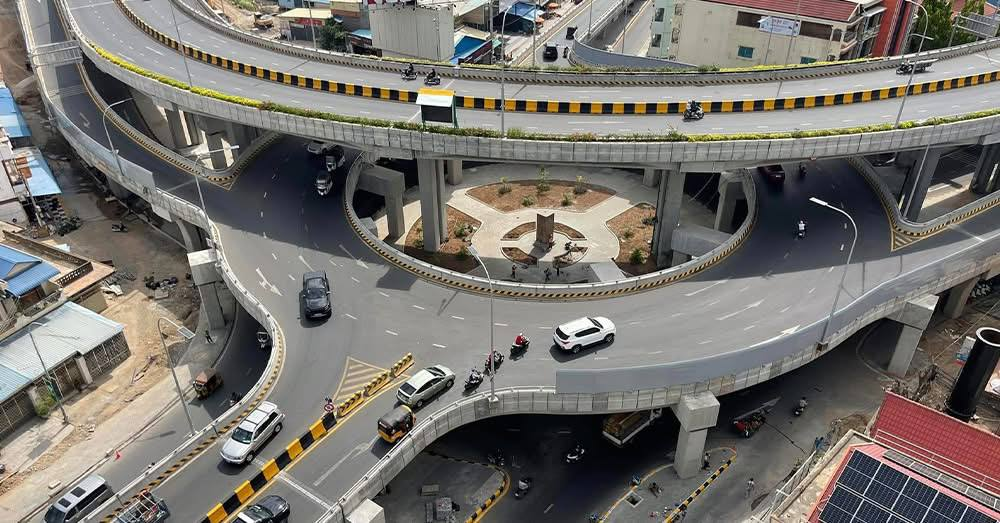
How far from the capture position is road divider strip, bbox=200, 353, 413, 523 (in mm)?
→ 38406

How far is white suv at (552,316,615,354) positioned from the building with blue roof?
77.9m

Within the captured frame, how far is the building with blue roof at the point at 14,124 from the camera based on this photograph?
291 feet

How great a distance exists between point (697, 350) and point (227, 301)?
41705 mm

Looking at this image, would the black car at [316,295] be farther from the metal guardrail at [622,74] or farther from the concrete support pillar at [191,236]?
the metal guardrail at [622,74]

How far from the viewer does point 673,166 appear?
60.7 meters

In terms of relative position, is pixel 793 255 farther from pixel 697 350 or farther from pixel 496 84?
pixel 496 84

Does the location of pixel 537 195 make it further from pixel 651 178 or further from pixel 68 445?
pixel 68 445

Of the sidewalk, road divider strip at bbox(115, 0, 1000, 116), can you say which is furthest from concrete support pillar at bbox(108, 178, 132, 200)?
the sidewalk

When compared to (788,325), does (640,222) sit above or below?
below

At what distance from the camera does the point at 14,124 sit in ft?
296

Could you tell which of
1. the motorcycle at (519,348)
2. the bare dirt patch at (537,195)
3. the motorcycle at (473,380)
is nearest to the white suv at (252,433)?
the motorcycle at (473,380)

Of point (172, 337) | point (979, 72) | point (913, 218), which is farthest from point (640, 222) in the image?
point (172, 337)

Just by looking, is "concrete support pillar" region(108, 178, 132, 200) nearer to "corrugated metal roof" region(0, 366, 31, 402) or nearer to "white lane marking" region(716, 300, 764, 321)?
"corrugated metal roof" region(0, 366, 31, 402)

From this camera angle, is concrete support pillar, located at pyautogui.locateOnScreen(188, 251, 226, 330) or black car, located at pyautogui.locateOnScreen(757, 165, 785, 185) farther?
black car, located at pyautogui.locateOnScreen(757, 165, 785, 185)
